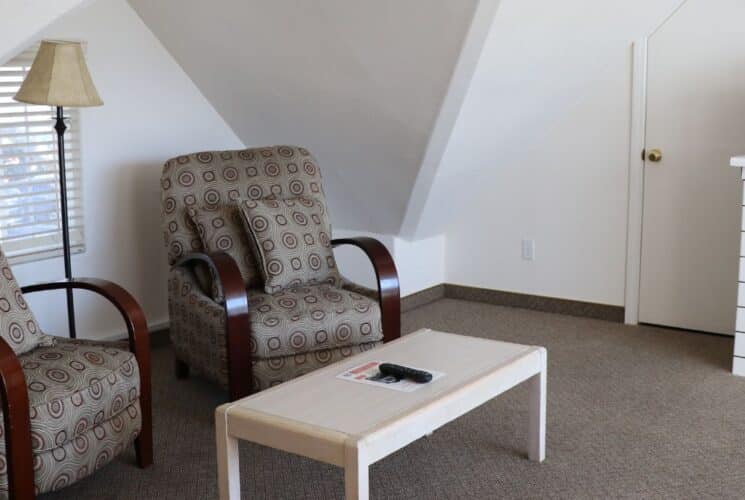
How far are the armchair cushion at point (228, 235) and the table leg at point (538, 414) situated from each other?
50.8 inches

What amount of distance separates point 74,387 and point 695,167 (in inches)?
119

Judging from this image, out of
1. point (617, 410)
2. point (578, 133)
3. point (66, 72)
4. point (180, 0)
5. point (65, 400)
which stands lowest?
point (617, 410)

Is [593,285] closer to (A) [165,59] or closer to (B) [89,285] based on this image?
(A) [165,59]

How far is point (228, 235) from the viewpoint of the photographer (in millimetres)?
3838

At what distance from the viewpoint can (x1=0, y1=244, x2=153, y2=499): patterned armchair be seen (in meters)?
2.51

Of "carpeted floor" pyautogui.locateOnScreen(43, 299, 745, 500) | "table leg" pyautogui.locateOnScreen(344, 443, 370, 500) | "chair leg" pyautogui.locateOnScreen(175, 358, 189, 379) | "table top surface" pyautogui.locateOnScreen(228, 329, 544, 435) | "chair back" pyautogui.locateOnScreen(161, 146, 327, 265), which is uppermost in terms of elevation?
"chair back" pyautogui.locateOnScreen(161, 146, 327, 265)

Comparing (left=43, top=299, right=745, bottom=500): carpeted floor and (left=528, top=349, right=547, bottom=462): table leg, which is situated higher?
(left=528, top=349, right=547, bottom=462): table leg

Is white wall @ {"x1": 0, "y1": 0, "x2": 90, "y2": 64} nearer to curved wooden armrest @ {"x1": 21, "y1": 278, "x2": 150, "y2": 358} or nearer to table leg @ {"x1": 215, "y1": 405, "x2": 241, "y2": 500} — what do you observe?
curved wooden armrest @ {"x1": 21, "y1": 278, "x2": 150, "y2": 358}

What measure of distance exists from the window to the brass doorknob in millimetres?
2617

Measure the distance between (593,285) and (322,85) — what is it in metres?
1.78

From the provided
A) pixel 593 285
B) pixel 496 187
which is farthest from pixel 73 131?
pixel 593 285

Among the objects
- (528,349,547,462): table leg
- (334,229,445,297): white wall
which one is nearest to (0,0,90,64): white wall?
(528,349,547,462): table leg

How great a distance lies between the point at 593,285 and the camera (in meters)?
4.88

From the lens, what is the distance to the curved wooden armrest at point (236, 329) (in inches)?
132
